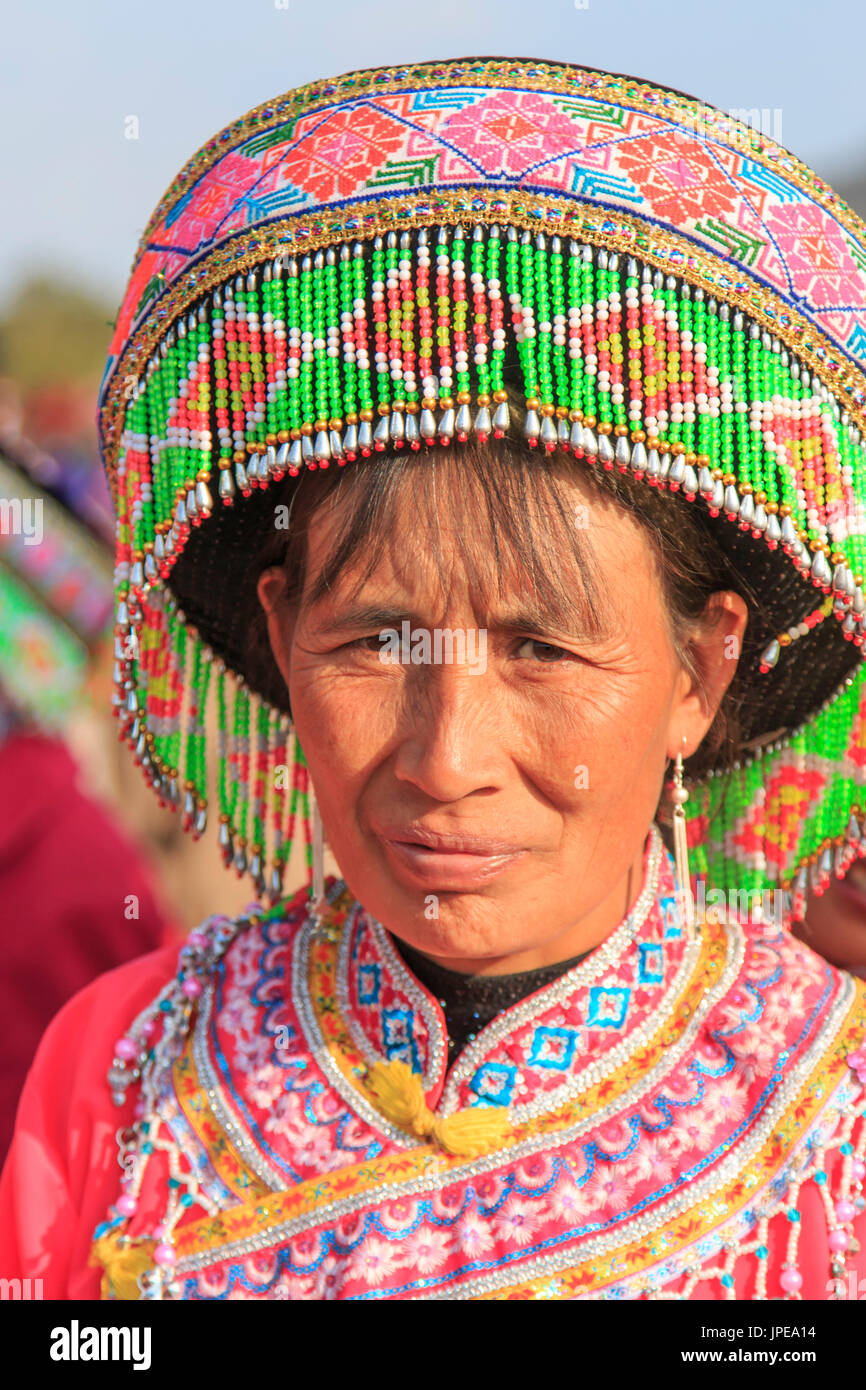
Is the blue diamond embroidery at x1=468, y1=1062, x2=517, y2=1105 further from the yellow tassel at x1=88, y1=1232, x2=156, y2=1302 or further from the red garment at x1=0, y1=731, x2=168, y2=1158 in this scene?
the red garment at x1=0, y1=731, x2=168, y2=1158

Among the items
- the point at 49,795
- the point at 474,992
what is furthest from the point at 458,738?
the point at 49,795

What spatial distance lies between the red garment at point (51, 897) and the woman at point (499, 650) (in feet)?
4.25

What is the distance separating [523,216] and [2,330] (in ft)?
17.4

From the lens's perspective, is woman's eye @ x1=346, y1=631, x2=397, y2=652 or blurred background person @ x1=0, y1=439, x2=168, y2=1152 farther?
blurred background person @ x1=0, y1=439, x2=168, y2=1152

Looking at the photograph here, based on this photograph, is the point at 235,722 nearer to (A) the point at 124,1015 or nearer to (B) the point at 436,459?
(A) the point at 124,1015

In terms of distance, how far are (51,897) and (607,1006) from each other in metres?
2.03

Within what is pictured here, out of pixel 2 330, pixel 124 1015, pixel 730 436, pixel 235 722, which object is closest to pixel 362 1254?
pixel 124 1015

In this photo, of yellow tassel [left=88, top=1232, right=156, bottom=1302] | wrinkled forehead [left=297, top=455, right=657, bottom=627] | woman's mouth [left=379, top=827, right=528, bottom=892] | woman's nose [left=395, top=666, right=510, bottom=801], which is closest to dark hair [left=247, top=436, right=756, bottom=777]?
wrinkled forehead [left=297, top=455, right=657, bottom=627]

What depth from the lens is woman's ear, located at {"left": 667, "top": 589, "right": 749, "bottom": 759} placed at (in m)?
1.85

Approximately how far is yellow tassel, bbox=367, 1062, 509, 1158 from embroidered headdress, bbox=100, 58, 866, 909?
0.75 metres

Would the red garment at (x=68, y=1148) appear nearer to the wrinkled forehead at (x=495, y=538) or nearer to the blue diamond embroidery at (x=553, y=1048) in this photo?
the blue diamond embroidery at (x=553, y=1048)

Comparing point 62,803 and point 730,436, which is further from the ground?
point 730,436

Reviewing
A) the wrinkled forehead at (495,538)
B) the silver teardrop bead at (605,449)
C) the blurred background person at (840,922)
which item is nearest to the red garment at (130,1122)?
the blurred background person at (840,922)

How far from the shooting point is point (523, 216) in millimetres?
1607
